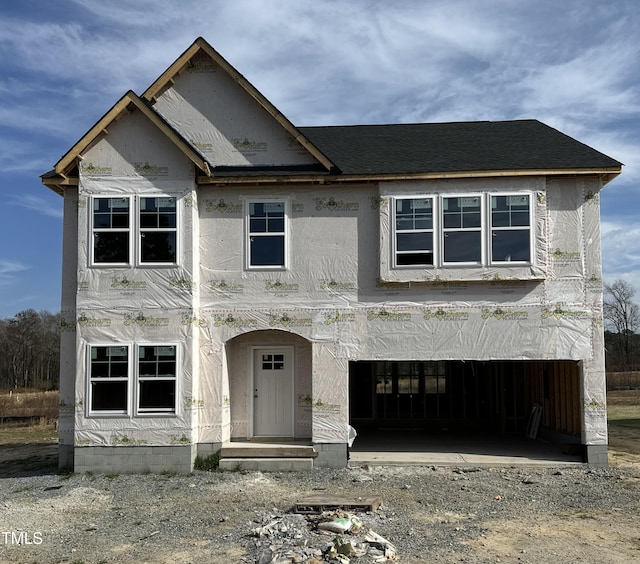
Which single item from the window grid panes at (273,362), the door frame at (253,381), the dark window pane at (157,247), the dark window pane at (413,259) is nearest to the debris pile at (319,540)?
the door frame at (253,381)

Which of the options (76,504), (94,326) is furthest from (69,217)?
(76,504)

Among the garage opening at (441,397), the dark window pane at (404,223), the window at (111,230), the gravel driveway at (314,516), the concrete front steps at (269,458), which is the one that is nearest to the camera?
the gravel driveway at (314,516)

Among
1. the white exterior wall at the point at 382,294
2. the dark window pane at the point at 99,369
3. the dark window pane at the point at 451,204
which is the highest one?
the dark window pane at the point at 451,204

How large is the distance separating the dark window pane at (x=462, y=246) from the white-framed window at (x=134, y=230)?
604 cm

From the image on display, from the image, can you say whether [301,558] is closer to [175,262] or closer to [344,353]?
[344,353]

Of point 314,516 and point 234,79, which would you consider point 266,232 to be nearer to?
point 234,79

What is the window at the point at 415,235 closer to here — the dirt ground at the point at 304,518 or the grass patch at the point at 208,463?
the dirt ground at the point at 304,518

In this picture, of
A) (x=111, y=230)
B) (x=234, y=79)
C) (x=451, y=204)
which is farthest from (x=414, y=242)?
(x=111, y=230)

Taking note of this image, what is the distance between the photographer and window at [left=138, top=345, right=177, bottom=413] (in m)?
14.0

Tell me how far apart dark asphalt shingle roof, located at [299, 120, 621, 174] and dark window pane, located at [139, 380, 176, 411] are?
6152 millimetres

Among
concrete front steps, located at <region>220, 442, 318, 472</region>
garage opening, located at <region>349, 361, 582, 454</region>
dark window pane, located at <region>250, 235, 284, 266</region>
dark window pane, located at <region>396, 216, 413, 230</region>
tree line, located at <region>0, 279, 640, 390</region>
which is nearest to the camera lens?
concrete front steps, located at <region>220, 442, 318, 472</region>

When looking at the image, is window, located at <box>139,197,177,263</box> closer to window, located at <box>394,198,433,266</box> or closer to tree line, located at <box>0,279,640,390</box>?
window, located at <box>394,198,433,266</box>

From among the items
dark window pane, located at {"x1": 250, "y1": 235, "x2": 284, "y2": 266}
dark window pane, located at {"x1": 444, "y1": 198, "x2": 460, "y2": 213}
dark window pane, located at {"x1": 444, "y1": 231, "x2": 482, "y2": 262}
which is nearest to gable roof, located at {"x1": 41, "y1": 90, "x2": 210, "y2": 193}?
dark window pane, located at {"x1": 250, "y1": 235, "x2": 284, "y2": 266}

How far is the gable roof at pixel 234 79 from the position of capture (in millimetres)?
14562
